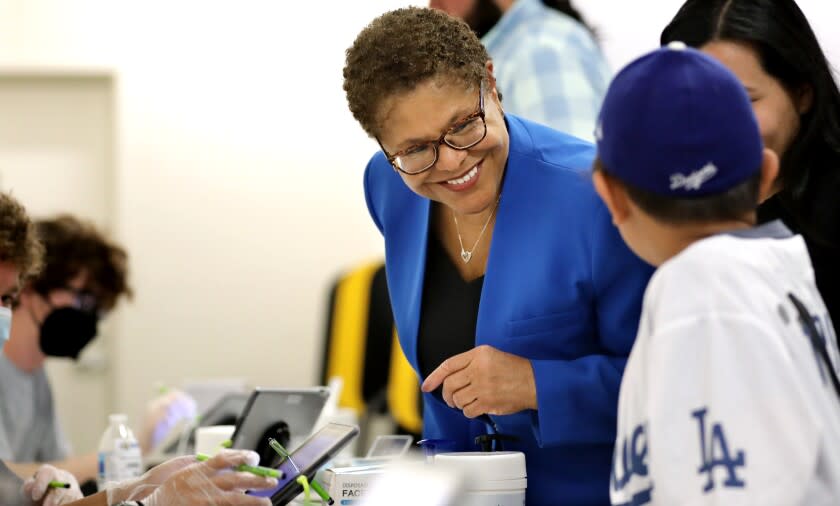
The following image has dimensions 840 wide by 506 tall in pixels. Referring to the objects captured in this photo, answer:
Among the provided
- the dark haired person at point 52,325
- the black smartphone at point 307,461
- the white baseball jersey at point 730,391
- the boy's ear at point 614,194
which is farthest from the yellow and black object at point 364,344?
the white baseball jersey at point 730,391

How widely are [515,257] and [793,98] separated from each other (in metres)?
0.52

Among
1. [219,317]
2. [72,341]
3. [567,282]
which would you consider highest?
[567,282]

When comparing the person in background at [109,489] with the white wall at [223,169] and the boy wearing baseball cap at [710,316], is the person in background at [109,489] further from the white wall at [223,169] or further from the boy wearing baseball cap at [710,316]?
the white wall at [223,169]

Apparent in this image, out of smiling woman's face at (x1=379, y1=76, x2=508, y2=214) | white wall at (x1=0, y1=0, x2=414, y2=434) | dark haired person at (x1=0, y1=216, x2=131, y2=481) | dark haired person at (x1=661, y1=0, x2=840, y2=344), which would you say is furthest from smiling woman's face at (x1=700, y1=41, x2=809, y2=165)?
white wall at (x1=0, y1=0, x2=414, y2=434)

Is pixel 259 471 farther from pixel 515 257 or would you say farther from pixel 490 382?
pixel 515 257

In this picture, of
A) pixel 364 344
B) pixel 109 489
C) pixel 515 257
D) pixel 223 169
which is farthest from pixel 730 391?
pixel 223 169

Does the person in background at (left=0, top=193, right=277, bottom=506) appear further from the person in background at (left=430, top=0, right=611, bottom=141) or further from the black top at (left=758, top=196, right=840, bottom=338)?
the person in background at (left=430, top=0, right=611, bottom=141)

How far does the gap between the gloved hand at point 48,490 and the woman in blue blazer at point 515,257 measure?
29.6 inches

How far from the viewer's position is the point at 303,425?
190cm

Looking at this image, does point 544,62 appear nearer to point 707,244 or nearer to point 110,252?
point 110,252

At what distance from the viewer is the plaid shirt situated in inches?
104

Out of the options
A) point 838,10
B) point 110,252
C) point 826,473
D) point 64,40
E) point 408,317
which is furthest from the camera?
point 64,40

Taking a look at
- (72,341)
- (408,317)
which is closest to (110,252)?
(72,341)

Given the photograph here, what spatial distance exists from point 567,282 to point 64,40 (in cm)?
443
